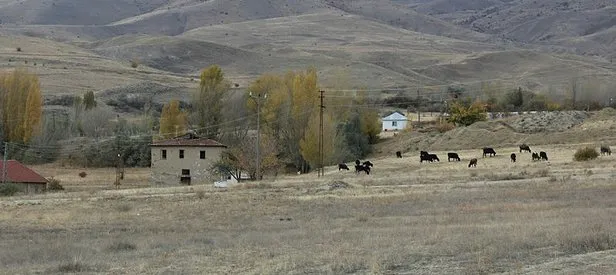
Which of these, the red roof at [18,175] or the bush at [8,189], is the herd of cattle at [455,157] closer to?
the red roof at [18,175]

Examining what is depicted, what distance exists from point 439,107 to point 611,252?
122m

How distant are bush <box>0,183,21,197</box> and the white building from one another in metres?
59.4

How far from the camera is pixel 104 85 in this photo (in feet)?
480

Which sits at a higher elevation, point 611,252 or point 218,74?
point 218,74

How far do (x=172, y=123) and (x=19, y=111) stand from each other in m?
14.5

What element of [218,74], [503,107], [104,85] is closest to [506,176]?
[218,74]

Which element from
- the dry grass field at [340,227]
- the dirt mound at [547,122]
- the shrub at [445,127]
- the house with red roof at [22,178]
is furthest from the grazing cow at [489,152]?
the house with red roof at [22,178]

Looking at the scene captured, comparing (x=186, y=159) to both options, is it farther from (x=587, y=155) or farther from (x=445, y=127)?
(x=445, y=127)

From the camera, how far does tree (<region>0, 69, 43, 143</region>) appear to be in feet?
283

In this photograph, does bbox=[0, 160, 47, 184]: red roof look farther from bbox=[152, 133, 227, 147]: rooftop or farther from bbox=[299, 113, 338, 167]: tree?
bbox=[299, 113, 338, 167]: tree

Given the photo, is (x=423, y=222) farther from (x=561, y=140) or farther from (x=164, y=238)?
(x=561, y=140)

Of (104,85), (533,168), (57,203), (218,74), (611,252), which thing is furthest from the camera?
(104,85)

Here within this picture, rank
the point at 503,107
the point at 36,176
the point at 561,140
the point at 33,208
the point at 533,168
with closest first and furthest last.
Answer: the point at 33,208 < the point at 533,168 < the point at 36,176 < the point at 561,140 < the point at 503,107

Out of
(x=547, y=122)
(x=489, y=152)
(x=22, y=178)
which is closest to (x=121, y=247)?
(x=22, y=178)
